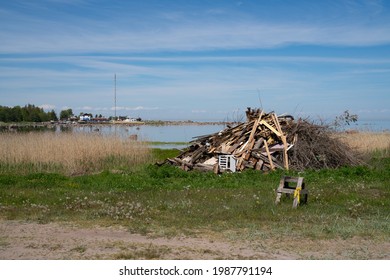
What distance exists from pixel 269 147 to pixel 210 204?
9.26 meters

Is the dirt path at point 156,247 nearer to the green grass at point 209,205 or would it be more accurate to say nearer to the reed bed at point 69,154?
the green grass at point 209,205

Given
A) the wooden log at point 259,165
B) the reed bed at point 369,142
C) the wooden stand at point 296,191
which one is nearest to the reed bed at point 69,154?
the wooden log at point 259,165

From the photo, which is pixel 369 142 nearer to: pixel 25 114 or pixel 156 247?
pixel 156 247

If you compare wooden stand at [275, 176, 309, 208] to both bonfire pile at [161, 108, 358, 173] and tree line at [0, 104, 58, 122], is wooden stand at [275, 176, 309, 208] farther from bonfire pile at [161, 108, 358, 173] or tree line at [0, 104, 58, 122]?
tree line at [0, 104, 58, 122]

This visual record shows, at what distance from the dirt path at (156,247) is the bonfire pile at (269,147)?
10.5 m

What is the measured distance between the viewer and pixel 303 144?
19.7m

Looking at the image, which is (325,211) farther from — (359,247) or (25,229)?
(25,229)

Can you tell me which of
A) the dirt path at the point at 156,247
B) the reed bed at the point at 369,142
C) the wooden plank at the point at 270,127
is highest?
the wooden plank at the point at 270,127

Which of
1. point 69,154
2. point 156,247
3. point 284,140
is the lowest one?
point 156,247

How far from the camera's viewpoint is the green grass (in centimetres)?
884

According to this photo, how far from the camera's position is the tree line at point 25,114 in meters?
88.7

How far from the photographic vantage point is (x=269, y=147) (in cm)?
1994

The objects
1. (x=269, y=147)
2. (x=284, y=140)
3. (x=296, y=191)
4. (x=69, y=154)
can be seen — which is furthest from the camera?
(x=69, y=154)

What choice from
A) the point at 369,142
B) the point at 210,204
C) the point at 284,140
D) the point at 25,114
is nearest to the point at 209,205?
the point at 210,204
